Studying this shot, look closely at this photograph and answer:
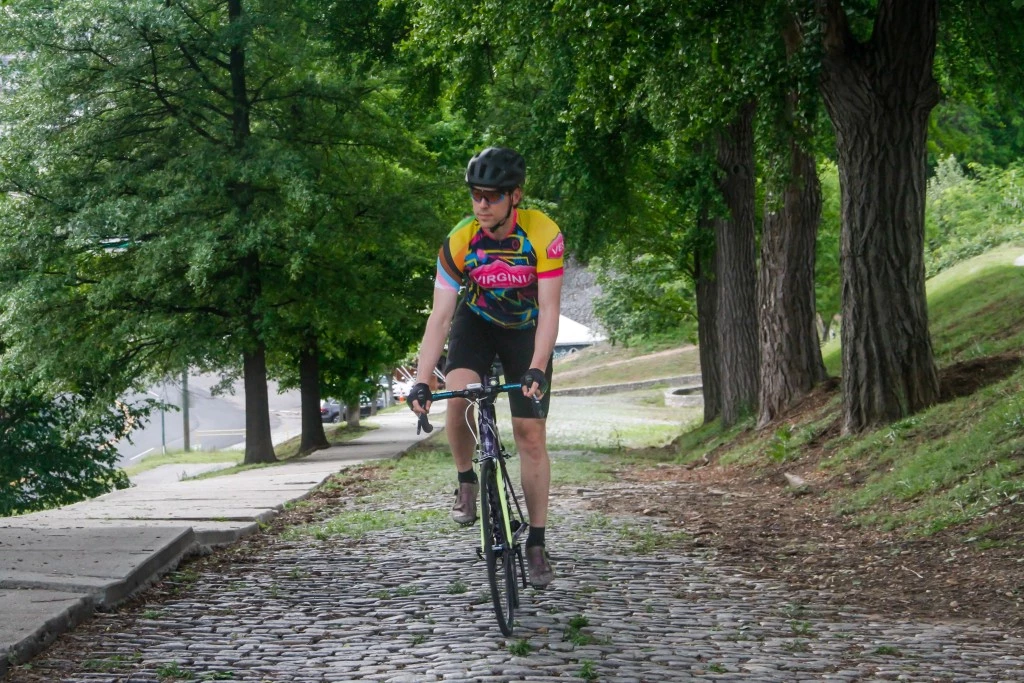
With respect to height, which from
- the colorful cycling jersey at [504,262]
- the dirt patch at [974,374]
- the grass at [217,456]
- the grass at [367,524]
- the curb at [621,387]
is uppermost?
the colorful cycling jersey at [504,262]

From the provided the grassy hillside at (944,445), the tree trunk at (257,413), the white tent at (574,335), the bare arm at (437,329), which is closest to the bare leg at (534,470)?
the bare arm at (437,329)

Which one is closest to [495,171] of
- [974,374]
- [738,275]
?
[974,374]

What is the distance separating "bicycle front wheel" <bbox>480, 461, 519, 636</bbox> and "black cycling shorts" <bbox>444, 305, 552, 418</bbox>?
1.67 feet

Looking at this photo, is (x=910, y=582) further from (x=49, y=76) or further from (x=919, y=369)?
(x=49, y=76)

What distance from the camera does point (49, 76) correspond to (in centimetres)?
2208

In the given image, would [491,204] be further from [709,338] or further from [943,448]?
[709,338]

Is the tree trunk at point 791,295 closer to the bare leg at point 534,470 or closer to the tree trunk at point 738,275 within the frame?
the tree trunk at point 738,275

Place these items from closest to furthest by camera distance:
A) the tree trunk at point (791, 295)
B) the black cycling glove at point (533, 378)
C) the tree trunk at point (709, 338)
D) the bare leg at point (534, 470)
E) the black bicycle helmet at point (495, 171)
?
1. the black cycling glove at point (533, 378)
2. the black bicycle helmet at point (495, 171)
3. the bare leg at point (534, 470)
4. the tree trunk at point (791, 295)
5. the tree trunk at point (709, 338)

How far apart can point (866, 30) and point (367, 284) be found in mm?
10980

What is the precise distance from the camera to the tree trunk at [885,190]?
12.8 m

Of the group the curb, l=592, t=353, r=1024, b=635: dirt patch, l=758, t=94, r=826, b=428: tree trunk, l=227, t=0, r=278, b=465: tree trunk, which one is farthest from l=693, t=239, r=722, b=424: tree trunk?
the curb

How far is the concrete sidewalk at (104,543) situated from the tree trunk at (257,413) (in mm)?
9863

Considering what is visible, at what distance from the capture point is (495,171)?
656cm

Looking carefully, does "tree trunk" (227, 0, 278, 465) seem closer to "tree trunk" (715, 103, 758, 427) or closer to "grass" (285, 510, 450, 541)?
"tree trunk" (715, 103, 758, 427)
